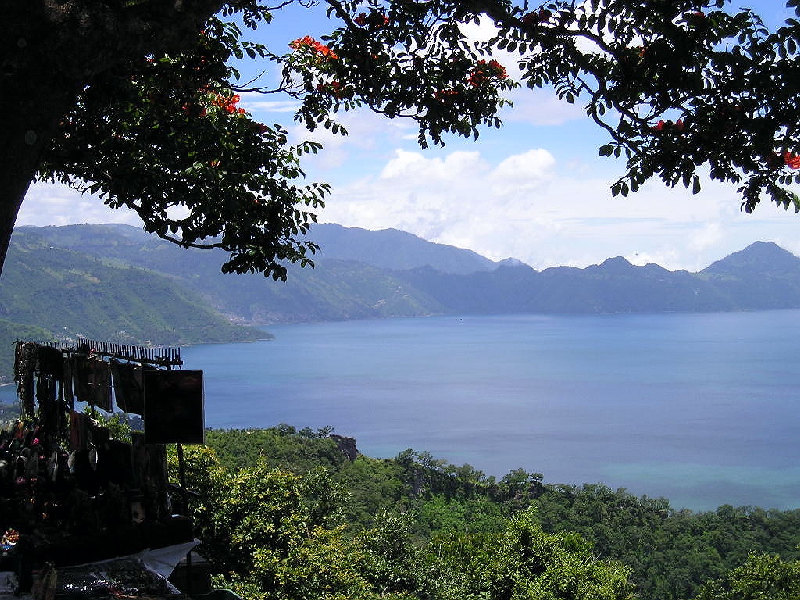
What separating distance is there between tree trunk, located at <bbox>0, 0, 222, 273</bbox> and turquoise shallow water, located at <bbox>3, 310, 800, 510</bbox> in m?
63.6

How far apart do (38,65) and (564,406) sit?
101 m

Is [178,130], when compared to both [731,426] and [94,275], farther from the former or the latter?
[94,275]

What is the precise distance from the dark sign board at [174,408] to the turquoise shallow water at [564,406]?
2411 inches

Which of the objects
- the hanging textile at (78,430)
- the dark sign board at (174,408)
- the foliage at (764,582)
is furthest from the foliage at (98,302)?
the dark sign board at (174,408)

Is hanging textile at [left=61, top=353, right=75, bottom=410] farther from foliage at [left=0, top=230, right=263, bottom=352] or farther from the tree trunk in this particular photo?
foliage at [left=0, top=230, right=263, bottom=352]

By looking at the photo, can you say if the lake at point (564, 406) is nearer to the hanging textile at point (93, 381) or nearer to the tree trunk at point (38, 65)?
the hanging textile at point (93, 381)

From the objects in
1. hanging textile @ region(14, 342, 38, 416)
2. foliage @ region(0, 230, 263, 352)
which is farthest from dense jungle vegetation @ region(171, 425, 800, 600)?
foliage @ region(0, 230, 263, 352)

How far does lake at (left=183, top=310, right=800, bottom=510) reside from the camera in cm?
7062

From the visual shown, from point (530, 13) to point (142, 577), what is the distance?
332cm

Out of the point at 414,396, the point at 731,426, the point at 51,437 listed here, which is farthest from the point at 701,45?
the point at 414,396

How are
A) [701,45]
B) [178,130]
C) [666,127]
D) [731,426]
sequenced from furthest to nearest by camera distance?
[731,426]
[178,130]
[666,127]
[701,45]

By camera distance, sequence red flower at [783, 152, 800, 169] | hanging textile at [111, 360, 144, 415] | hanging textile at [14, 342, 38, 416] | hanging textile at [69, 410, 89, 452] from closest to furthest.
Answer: red flower at [783, 152, 800, 169] < hanging textile at [111, 360, 144, 415] < hanging textile at [69, 410, 89, 452] < hanging textile at [14, 342, 38, 416]

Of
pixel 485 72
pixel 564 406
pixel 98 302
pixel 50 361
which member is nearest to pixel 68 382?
pixel 50 361

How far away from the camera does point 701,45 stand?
316cm
